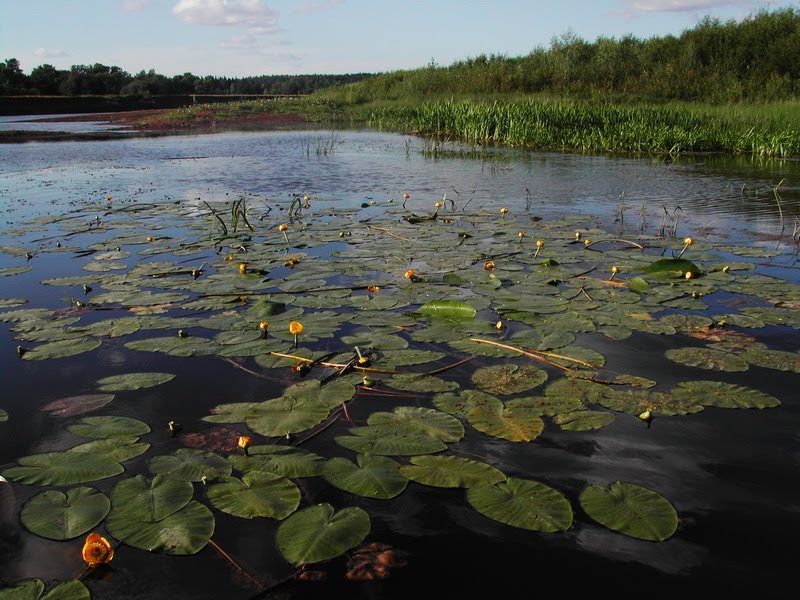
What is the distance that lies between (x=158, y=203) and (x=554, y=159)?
704 centimetres

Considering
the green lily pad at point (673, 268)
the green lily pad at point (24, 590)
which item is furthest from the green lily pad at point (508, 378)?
the green lily pad at point (673, 268)

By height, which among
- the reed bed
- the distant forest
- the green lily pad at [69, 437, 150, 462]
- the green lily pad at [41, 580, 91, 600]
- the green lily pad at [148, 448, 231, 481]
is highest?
the distant forest

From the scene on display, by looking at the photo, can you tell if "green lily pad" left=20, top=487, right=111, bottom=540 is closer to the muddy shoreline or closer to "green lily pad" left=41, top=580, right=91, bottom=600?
"green lily pad" left=41, top=580, right=91, bottom=600

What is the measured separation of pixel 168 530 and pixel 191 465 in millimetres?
316

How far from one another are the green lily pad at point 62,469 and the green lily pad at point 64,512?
0.06m

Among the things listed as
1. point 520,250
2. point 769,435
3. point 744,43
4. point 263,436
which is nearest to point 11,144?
point 520,250

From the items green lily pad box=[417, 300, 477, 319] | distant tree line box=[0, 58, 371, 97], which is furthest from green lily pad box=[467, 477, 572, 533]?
distant tree line box=[0, 58, 371, 97]

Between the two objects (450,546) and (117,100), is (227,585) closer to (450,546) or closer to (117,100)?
(450,546)

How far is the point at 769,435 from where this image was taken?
2.15 metres

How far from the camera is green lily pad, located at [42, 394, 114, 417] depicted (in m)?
2.32

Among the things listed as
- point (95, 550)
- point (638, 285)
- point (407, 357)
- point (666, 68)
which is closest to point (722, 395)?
point (407, 357)

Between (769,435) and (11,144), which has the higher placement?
(11,144)

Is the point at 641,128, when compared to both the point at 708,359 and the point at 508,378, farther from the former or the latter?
the point at 508,378

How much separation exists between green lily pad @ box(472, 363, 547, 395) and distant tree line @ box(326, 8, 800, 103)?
17006 mm
